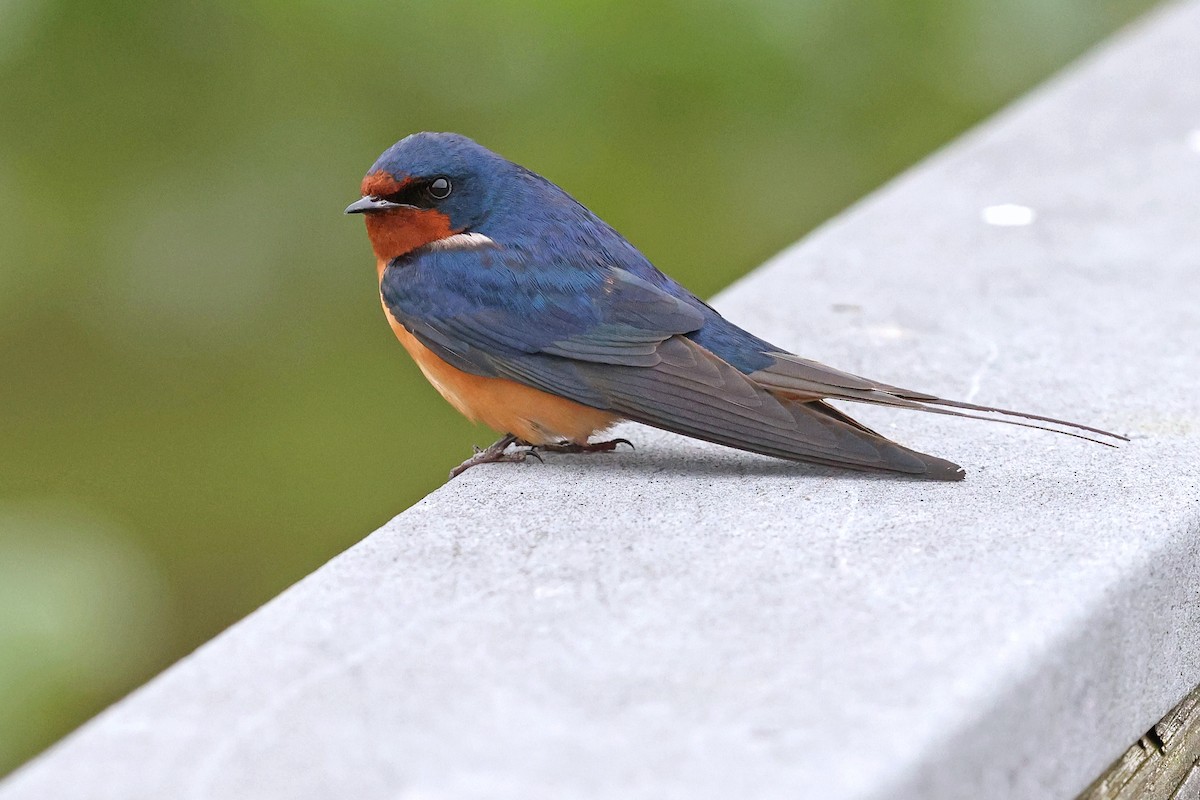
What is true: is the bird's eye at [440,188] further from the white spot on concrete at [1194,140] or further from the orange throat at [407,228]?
the white spot on concrete at [1194,140]

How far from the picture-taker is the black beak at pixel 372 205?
2910 millimetres

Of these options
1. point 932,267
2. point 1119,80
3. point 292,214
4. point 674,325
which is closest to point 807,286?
point 932,267

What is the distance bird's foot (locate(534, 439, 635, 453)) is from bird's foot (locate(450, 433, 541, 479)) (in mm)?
32

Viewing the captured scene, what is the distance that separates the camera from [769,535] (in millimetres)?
2396

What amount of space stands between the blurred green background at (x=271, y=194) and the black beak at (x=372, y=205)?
2.57 metres

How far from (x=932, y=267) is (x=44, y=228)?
3.20 m

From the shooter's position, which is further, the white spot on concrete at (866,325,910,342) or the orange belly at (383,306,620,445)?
the white spot on concrete at (866,325,910,342)

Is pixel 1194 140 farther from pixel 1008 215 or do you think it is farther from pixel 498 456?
pixel 498 456

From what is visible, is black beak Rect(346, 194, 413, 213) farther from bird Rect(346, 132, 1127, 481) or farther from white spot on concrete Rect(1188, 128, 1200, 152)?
white spot on concrete Rect(1188, 128, 1200, 152)

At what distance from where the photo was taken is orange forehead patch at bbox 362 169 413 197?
2.92 meters

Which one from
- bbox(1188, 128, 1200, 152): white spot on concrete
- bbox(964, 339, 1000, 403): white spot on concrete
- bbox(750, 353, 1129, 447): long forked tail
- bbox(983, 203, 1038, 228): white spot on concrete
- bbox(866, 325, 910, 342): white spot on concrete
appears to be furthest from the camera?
bbox(1188, 128, 1200, 152): white spot on concrete

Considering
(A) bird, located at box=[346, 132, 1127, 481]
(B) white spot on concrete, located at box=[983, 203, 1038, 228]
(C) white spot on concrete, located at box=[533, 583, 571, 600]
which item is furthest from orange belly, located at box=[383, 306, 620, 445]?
(B) white spot on concrete, located at box=[983, 203, 1038, 228]

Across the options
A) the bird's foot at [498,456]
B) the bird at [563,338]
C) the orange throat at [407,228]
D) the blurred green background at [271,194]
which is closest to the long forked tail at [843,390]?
the bird at [563,338]

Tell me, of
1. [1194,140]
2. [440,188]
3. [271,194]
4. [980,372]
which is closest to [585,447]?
[440,188]
